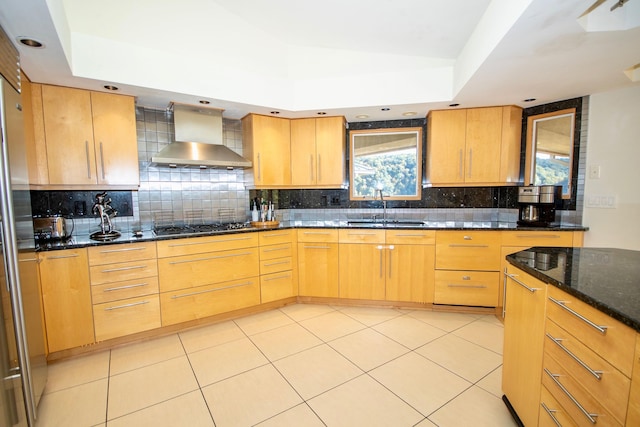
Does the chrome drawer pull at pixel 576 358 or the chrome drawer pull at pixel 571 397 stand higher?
the chrome drawer pull at pixel 576 358

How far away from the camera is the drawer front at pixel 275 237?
9.65ft

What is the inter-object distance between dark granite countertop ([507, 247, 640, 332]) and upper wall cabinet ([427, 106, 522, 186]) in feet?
4.75

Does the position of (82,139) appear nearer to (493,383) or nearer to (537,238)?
(493,383)

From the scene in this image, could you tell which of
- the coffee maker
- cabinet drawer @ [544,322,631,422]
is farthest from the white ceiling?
cabinet drawer @ [544,322,631,422]

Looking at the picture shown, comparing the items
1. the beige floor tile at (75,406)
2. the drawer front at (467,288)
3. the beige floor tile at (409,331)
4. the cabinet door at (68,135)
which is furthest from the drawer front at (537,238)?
the cabinet door at (68,135)

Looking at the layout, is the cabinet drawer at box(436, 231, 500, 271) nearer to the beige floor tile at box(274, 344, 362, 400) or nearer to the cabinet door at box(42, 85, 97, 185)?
the beige floor tile at box(274, 344, 362, 400)

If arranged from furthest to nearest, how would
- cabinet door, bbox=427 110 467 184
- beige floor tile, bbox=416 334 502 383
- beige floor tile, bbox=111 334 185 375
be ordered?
cabinet door, bbox=427 110 467 184 < beige floor tile, bbox=111 334 185 375 < beige floor tile, bbox=416 334 502 383

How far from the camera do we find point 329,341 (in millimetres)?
2389

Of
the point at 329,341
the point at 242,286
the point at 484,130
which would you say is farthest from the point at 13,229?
the point at 484,130

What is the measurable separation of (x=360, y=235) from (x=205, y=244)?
1571 mm

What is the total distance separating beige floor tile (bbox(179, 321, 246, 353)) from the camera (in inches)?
93.1

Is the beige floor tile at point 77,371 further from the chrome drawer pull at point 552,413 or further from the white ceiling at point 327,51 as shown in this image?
the chrome drawer pull at point 552,413

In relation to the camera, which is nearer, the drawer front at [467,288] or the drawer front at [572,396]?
the drawer front at [572,396]

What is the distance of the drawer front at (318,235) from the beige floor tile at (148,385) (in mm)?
1570
